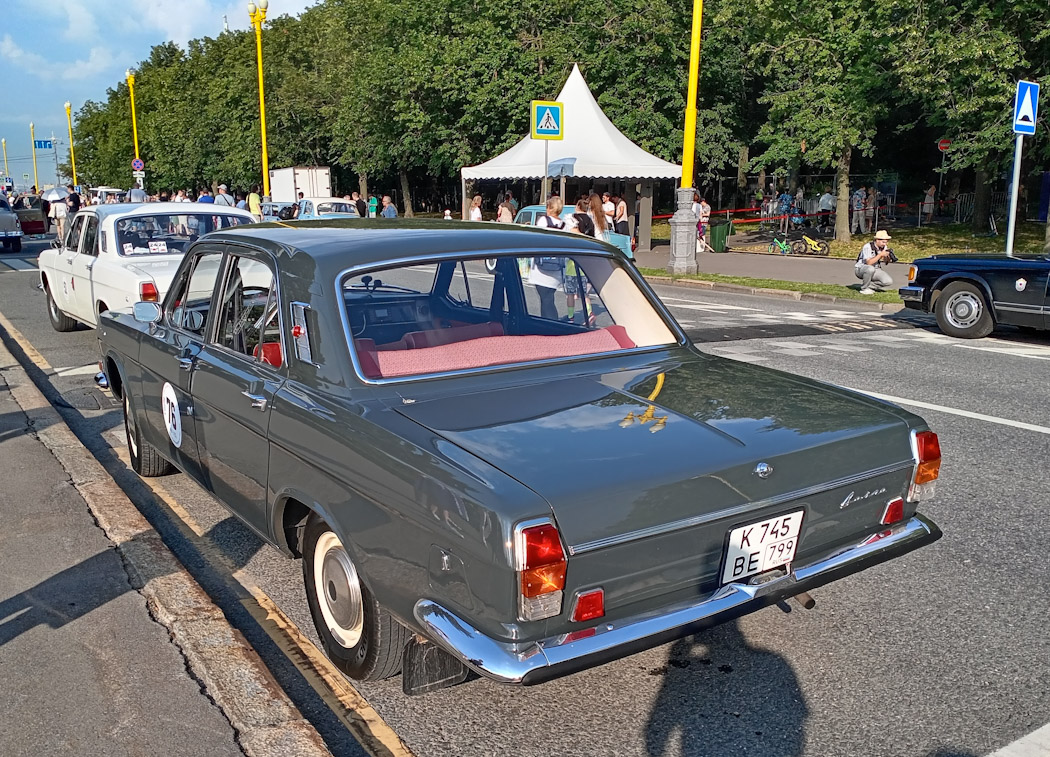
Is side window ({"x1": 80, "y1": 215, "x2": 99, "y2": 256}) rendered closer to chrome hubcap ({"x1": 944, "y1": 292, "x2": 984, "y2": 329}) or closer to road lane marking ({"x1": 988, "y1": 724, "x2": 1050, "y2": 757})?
road lane marking ({"x1": 988, "y1": 724, "x2": 1050, "y2": 757})

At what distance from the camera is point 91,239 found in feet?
33.7

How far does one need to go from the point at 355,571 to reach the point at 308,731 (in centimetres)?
53

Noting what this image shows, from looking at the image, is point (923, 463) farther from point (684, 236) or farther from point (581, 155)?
point (581, 155)

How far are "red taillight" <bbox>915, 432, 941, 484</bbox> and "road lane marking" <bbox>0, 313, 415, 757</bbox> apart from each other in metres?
2.09

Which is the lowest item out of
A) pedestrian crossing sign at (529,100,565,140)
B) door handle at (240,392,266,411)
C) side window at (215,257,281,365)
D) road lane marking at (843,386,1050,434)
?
road lane marking at (843,386,1050,434)

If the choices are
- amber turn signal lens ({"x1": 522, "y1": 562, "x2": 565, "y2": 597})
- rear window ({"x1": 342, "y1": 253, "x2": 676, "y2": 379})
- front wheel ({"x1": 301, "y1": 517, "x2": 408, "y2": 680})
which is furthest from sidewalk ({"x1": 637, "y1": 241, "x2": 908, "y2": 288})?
amber turn signal lens ({"x1": 522, "y1": 562, "x2": 565, "y2": 597})

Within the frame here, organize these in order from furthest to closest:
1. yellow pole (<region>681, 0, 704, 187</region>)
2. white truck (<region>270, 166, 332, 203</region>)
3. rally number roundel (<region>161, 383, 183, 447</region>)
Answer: white truck (<region>270, 166, 332, 203</region>) → yellow pole (<region>681, 0, 704, 187</region>) → rally number roundel (<region>161, 383, 183, 447</region>)

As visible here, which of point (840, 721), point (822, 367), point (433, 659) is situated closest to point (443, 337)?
point (433, 659)

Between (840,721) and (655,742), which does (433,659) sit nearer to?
(655,742)

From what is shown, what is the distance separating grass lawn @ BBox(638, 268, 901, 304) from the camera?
16094mm

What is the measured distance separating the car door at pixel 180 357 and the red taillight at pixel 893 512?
10.0 feet

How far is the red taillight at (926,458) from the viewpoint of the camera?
3451 millimetres

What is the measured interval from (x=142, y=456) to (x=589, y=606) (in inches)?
158

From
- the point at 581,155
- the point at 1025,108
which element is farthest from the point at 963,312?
the point at 581,155
